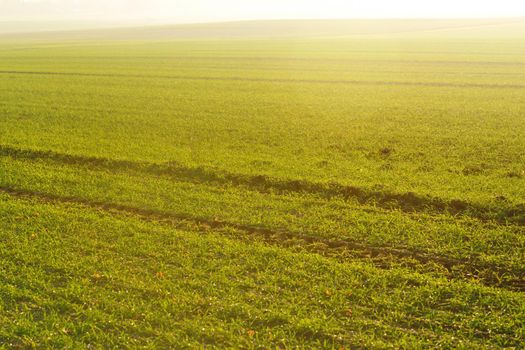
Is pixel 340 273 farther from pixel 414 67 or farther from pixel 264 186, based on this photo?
pixel 414 67

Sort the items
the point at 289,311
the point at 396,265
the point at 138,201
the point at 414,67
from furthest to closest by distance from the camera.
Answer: the point at 414,67 → the point at 138,201 → the point at 396,265 → the point at 289,311

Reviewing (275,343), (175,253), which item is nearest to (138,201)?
(175,253)

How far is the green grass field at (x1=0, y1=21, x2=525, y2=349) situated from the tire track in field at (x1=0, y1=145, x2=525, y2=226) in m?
0.06

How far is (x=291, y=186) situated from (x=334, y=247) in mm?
3487

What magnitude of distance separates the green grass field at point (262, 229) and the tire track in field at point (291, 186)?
57 mm

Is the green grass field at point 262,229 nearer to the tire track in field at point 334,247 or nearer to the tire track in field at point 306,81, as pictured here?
the tire track in field at point 334,247

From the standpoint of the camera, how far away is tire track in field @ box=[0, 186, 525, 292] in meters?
8.56

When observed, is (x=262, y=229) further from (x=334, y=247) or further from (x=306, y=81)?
(x=306, y=81)

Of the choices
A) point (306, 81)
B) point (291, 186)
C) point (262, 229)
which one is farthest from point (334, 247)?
point (306, 81)

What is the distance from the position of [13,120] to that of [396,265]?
1876cm

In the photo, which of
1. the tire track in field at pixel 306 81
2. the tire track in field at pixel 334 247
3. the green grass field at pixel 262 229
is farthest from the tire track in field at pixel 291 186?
the tire track in field at pixel 306 81

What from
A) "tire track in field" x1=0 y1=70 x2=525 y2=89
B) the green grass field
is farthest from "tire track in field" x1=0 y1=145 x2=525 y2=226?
"tire track in field" x1=0 y1=70 x2=525 y2=89

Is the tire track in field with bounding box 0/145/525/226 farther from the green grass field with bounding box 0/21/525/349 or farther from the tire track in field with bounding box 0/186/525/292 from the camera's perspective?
the tire track in field with bounding box 0/186/525/292

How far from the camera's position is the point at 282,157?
50.8ft
